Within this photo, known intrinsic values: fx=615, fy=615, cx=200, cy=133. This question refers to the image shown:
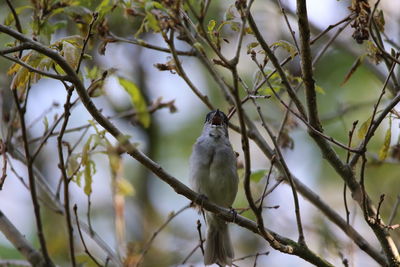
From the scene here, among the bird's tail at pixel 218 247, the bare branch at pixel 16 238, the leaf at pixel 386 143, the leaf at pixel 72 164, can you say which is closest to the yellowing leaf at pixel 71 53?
the leaf at pixel 72 164

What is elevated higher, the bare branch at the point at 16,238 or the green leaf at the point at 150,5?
the green leaf at the point at 150,5

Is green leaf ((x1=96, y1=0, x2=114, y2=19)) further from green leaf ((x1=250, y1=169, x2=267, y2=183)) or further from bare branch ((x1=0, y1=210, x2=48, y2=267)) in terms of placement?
bare branch ((x1=0, y1=210, x2=48, y2=267))

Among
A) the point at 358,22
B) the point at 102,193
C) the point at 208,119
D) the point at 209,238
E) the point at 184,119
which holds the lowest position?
the point at 209,238

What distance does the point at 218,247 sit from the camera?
535 centimetres

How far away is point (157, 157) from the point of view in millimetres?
8773

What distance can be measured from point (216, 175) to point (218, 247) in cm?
70

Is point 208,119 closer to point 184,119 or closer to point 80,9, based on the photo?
point 80,9

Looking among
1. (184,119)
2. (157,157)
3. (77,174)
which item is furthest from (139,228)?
(77,174)

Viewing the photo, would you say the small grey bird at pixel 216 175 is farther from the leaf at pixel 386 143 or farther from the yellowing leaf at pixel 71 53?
the yellowing leaf at pixel 71 53

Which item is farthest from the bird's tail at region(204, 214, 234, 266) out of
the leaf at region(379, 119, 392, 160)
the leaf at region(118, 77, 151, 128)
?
the leaf at region(118, 77, 151, 128)

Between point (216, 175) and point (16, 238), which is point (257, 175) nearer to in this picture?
point (216, 175)

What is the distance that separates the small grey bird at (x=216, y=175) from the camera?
5.11m

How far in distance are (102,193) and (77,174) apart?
5.60 m

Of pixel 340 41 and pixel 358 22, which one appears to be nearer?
pixel 358 22
